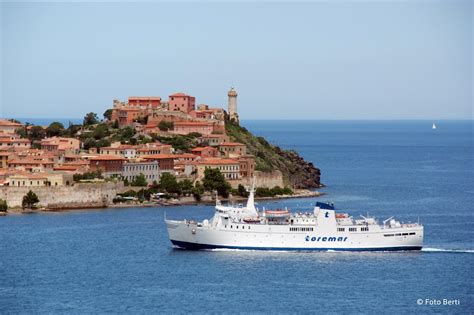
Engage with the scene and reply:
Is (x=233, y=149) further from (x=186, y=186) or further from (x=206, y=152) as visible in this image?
(x=186, y=186)

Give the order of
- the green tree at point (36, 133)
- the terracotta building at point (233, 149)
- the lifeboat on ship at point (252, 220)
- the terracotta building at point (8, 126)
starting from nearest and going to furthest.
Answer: the lifeboat on ship at point (252, 220)
the terracotta building at point (233, 149)
the green tree at point (36, 133)
the terracotta building at point (8, 126)

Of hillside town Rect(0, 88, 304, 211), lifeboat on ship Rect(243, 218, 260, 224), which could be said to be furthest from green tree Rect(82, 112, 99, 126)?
lifeboat on ship Rect(243, 218, 260, 224)

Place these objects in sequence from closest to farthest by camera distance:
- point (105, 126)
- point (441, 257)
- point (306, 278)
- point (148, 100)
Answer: point (306, 278) → point (441, 257) → point (105, 126) → point (148, 100)

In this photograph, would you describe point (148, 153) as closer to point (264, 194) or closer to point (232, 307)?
point (264, 194)

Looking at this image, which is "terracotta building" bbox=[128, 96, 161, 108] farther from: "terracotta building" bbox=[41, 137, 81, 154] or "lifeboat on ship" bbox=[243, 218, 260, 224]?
"lifeboat on ship" bbox=[243, 218, 260, 224]

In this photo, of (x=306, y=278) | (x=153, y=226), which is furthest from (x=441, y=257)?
(x=153, y=226)

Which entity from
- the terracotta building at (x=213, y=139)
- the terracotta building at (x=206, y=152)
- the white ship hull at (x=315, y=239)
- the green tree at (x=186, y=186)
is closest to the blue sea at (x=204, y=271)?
the white ship hull at (x=315, y=239)

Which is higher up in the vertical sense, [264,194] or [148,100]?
[148,100]

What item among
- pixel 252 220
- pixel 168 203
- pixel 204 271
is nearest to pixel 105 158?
pixel 168 203

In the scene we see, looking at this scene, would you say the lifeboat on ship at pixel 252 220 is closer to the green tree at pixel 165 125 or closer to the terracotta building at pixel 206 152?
the terracotta building at pixel 206 152
